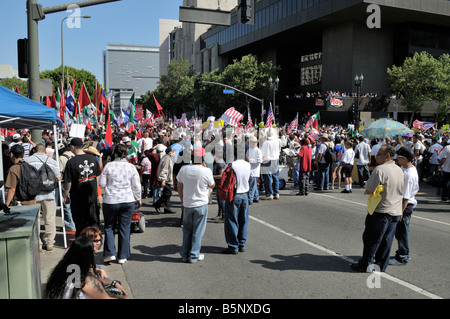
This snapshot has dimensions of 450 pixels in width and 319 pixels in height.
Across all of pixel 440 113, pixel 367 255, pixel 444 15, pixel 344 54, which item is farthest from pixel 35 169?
pixel 444 15

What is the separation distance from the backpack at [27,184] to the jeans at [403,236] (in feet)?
19.5

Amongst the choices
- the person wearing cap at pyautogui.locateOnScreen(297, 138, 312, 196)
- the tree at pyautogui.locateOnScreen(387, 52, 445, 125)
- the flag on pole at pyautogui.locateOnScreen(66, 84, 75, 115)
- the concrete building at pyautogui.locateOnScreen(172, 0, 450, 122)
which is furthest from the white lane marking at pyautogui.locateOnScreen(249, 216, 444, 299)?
the tree at pyautogui.locateOnScreen(387, 52, 445, 125)

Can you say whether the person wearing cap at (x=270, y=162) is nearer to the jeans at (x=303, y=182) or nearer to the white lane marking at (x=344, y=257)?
the jeans at (x=303, y=182)

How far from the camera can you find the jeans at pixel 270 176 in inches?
442

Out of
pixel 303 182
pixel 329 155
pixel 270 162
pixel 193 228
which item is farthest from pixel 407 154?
pixel 329 155

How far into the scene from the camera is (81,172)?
252 inches

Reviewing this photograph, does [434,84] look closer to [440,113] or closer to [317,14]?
[440,113]

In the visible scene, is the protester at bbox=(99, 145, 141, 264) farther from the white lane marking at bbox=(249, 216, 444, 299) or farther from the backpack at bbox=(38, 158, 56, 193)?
the white lane marking at bbox=(249, 216, 444, 299)

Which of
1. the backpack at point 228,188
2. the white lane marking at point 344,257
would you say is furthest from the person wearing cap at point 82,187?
the white lane marking at point 344,257

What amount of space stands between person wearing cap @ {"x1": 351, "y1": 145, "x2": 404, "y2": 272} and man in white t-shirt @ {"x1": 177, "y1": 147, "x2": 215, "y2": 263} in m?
2.42

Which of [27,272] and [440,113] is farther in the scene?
[440,113]

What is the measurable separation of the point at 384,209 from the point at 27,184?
567 centimetres
